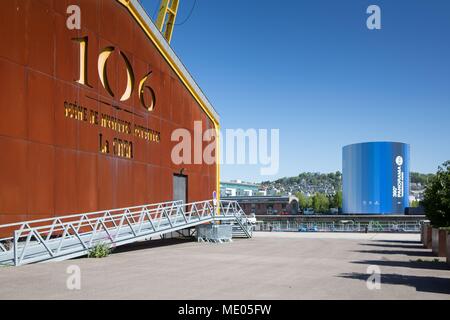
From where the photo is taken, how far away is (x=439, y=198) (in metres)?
24.3

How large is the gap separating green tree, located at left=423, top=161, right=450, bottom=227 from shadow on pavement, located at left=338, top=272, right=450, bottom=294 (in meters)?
8.85

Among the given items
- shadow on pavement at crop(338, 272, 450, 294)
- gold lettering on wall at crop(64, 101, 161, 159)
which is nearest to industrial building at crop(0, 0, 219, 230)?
gold lettering on wall at crop(64, 101, 161, 159)

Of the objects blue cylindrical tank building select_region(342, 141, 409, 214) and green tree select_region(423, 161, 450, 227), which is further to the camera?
blue cylindrical tank building select_region(342, 141, 409, 214)

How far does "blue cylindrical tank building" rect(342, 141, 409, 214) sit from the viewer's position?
95875 millimetres

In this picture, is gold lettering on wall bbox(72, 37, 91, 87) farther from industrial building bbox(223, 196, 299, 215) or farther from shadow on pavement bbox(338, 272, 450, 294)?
industrial building bbox(223, 196, 299, 215)

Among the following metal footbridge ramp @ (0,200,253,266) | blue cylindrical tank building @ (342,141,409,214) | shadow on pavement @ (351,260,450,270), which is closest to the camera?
metal footbridge ramp @ (0,200,253,266)

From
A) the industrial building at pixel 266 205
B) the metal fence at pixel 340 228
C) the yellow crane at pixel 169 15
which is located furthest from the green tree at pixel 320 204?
the yellow crane at pixel 169 15

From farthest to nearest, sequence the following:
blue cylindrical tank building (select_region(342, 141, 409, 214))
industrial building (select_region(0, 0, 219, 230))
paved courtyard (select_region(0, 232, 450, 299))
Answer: blue cylindrical tank building (select_region(342, 141, 409, 214)), industrial building (select_region(0, 0, 219, 230)), paved courtyard (select_region(0, 232, 450, 299))

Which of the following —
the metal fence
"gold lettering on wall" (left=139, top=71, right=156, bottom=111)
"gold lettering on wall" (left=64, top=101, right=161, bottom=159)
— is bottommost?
the metal fence

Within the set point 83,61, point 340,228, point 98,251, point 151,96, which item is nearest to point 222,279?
point 98,251

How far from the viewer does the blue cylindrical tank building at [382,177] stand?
95.9 metres

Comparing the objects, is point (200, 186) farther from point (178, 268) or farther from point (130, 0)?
point (178, 268)

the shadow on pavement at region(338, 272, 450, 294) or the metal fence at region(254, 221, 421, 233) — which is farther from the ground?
the shadow on pavement at region(338, 272, 450, 294)
